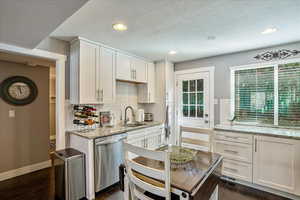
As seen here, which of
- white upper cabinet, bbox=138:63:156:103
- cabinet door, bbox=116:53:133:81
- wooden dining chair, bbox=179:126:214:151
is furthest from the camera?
white upper cabinet, bbox=138:63:156:103

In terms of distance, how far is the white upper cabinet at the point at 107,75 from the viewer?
279cm

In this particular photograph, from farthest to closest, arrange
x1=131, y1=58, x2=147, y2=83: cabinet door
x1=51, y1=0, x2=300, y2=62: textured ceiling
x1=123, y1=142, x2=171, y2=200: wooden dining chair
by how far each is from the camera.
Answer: x1=131, y1=58, x2=147, y2=83: cabinet door, x1=51, y1=0, x2=300, y2=62: textured ceiling, x1=123, y1=142, x2=171, y2=200: wooden dining chair

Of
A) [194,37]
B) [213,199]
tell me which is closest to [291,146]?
[213,199]

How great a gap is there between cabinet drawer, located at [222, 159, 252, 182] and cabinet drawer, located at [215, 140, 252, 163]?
0.08m

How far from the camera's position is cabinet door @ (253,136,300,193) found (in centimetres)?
220

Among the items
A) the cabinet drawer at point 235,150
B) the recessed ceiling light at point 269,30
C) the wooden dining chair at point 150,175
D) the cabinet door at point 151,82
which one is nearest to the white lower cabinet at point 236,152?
the cabinet drawer at point 235,150

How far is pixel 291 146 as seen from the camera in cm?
220

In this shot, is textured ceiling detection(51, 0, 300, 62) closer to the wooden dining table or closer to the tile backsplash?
the tile backsplash

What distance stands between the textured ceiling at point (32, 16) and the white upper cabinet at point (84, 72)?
2.32ft

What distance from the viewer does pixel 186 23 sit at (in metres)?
2.00

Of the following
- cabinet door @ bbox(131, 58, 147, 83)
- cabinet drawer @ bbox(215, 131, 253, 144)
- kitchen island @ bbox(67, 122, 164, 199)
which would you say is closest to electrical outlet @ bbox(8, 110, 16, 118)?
kitchen island @ bbox(67, 122, 164, 199)

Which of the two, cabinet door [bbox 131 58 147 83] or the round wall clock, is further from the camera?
cabinet door [bbox 131 58 147 83]

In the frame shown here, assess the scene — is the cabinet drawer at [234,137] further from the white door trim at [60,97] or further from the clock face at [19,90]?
the clock face at [19,90]

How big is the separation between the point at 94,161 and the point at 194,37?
7.98ft
